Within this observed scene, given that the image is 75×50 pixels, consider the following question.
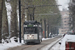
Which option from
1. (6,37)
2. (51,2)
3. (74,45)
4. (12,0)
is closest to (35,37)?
(6,37)

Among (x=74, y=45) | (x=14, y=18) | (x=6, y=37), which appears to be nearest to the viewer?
(x=74, y=45)

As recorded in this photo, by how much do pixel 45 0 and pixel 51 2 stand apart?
6715mm

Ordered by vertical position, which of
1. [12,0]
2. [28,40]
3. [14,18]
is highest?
[12,0]

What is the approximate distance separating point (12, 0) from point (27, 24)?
492cm

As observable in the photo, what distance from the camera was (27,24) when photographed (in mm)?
36312

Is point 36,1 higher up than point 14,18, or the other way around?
point 36,1

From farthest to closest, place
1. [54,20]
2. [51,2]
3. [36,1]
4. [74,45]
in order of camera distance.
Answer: [54,20] < [51,2] < [36,1] < [74,45]

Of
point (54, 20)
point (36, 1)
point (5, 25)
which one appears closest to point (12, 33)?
point (5, 25)

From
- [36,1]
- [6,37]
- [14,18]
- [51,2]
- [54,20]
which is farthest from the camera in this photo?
[54,20]

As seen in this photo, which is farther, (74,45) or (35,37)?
(35,37)

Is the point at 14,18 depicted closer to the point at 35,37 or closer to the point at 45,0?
the point at 35,37

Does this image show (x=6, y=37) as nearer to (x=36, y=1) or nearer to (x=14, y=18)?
(x=14, y=18)

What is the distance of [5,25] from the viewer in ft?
127

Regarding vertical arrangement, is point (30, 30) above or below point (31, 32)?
above
